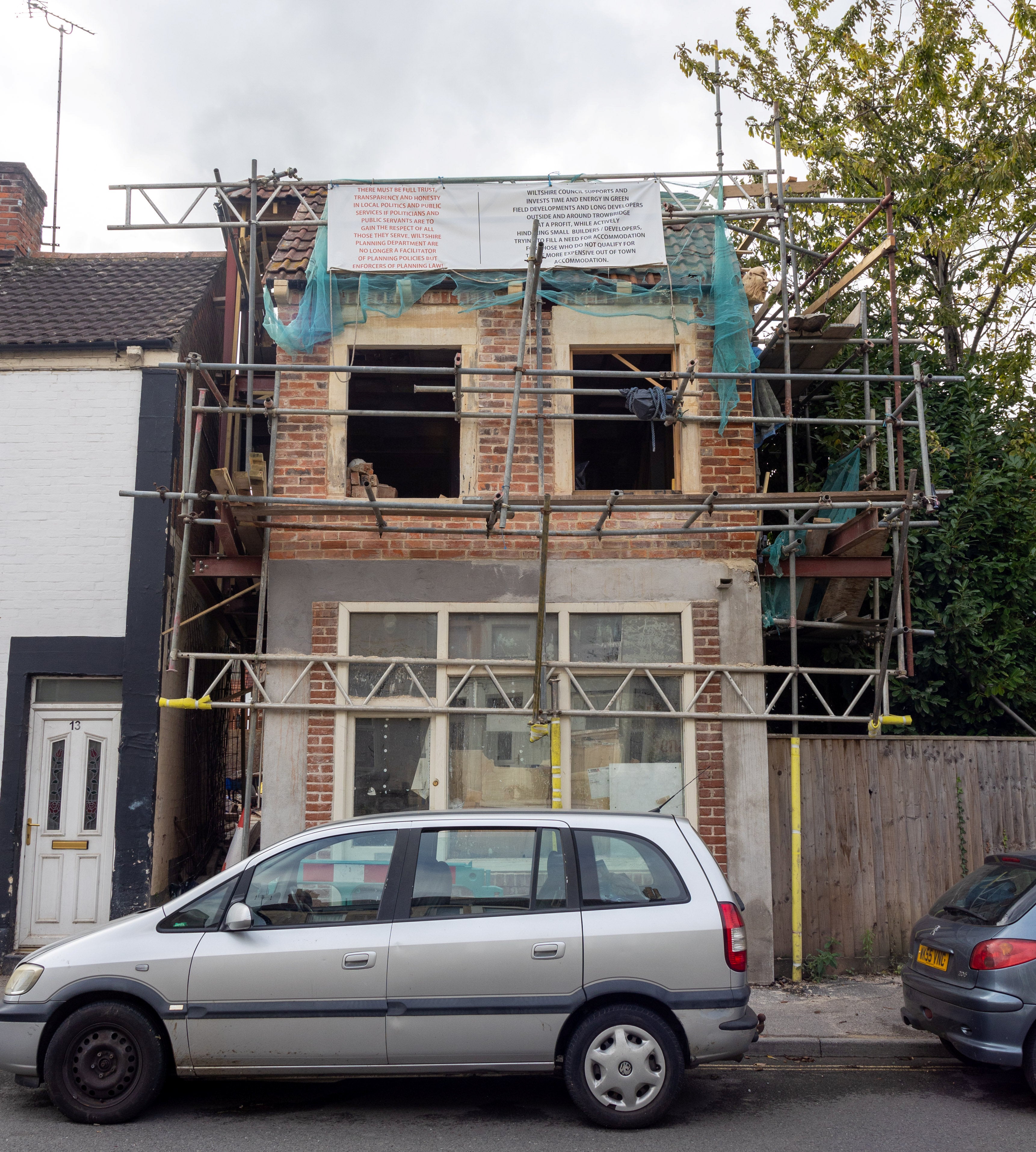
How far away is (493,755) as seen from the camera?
9352 millimetres

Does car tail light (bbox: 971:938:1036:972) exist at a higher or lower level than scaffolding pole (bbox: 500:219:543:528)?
lower

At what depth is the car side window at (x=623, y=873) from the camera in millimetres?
5828

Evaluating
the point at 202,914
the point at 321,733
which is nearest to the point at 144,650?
the point at 321,733

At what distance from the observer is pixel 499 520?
934 centimetres

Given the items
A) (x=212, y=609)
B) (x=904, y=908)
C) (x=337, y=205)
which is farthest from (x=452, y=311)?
(x=904, y=908)

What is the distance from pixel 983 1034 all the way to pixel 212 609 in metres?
6.54

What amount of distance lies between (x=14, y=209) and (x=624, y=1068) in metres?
11.4

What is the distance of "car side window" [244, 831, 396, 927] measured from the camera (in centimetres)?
582

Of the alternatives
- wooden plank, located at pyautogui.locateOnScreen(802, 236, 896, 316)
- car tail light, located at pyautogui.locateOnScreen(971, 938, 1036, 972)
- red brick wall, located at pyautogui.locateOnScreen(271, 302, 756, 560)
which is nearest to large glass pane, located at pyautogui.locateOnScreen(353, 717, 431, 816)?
red brick wall, located at pyautogui.locateOnScreen(271, 302, 756, 560)

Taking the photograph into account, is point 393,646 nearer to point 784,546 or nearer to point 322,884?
point 784,546

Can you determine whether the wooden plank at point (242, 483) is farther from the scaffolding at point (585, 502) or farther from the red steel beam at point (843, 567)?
the red steel beam at point (843, 567)

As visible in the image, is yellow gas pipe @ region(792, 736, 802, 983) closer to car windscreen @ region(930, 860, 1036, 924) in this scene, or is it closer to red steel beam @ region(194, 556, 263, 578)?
car windscreen @ region(930, 860, 1036, 924)

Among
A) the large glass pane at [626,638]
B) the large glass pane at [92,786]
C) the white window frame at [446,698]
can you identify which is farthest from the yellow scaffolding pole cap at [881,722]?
the large glass pane at [92,786]

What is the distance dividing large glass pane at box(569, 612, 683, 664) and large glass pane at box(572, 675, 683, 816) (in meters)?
0.18
